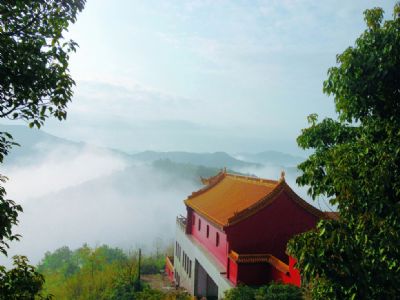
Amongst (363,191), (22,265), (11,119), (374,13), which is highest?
(374,13)

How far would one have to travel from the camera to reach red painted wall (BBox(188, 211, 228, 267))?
20328 mm

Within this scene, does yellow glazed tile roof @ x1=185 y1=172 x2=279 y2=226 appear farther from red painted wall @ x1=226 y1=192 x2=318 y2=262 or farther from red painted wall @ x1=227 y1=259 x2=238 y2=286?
red painted wall @ x1=227 y1=259 x2=238 y2=286

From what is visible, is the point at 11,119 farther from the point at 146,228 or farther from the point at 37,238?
the point at 37,238

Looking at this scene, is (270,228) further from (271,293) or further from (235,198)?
(271,293)

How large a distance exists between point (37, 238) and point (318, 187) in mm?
185155

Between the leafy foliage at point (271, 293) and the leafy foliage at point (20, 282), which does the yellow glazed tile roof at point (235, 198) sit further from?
the leafy foliage at point (20, 282)

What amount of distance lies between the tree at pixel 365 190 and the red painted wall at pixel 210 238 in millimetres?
14033

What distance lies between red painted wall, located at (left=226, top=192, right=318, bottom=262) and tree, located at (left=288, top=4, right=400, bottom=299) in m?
12.5

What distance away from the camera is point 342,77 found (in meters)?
6.86

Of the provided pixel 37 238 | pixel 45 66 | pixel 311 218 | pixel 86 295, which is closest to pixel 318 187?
pixel 45 66

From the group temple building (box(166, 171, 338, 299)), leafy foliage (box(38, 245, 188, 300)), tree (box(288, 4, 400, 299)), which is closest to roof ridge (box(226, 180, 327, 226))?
temple building (box(166, 171, 338, 299))

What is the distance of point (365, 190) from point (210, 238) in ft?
61.3

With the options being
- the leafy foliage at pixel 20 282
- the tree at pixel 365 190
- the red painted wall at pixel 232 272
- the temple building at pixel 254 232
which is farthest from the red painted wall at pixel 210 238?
the leafy foliage at pixel 20 282

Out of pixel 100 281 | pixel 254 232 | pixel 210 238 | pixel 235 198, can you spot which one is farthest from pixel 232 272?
pixel 100 281
